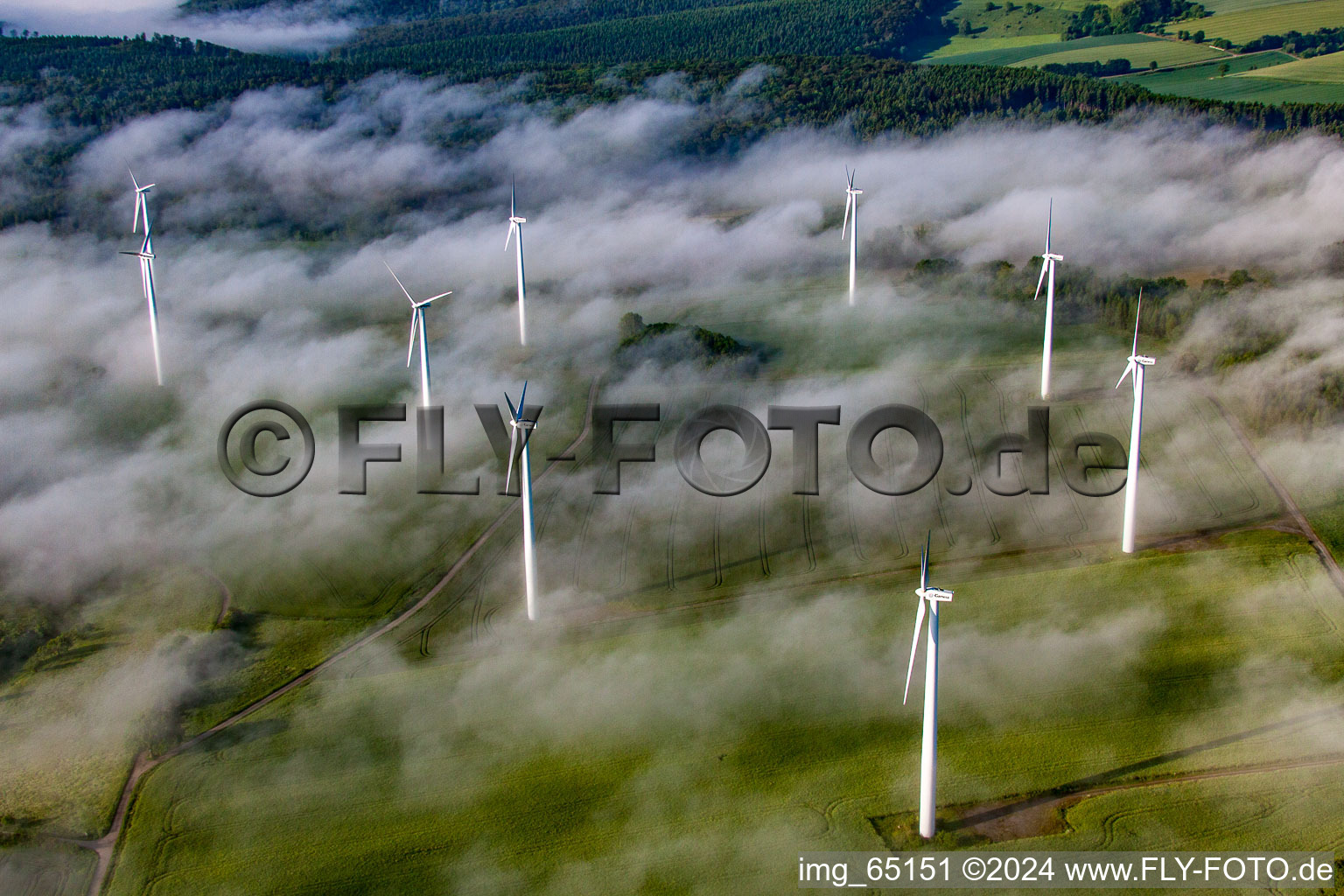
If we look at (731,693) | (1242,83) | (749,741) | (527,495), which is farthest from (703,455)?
(1242,83)

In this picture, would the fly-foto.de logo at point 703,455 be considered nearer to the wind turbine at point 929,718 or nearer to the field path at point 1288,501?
the field path at point 1288,501

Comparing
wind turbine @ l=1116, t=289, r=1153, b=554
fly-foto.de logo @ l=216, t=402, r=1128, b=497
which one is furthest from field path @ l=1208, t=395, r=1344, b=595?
wind turbine @ l=1116, t=289, r=1153, b=554

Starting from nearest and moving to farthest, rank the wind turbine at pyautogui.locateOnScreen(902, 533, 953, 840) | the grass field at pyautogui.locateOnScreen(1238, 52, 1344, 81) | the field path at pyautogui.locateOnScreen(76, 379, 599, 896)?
the wind turbine at pyautogui.locateOnScreen(902, 533, 953, 840) < the field path at pyautogui.locateOnScreen(76, 379, 599, 896) < the grass field at pyautogui.locateOnScreen(1238, 52, 1344, 81)

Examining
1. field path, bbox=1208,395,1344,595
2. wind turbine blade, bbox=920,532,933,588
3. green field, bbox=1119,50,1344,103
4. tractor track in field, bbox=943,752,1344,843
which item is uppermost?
green field, bbox=1119,50,1344,103

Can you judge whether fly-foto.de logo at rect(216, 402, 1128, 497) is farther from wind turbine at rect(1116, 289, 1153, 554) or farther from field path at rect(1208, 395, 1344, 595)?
field path at rect(1208, 395, 1344, 595)

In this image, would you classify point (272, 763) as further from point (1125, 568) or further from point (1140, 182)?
point (1140, 182)

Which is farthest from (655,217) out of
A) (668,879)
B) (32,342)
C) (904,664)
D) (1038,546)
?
(668,879)

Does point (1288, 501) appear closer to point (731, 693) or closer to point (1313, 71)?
point (731, 693)
